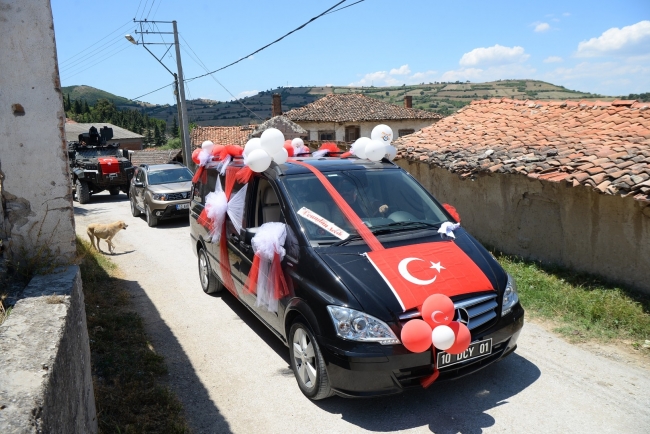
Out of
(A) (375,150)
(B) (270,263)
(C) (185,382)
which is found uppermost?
(A) (375,150)

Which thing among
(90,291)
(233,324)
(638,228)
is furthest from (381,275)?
(90,291)

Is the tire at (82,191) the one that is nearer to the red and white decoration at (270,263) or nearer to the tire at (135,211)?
the tire at (135,211)

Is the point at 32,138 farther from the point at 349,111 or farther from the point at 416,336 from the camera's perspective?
the point at 349,111

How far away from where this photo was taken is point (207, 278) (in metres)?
6.90

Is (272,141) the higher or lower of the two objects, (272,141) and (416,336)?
the higher

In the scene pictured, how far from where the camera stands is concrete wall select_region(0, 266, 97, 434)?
2.02 m

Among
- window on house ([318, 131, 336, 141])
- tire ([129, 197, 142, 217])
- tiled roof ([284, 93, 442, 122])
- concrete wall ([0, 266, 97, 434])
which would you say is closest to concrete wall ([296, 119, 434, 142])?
window on house ([318, 131, 336, 141])

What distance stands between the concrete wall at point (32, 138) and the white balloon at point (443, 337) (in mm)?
2899

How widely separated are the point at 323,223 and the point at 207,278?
3081 millimetres

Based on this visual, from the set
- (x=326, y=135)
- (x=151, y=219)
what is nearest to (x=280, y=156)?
(x=151, y=219)

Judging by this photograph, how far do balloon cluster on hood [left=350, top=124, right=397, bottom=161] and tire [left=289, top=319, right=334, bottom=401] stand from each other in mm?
2280

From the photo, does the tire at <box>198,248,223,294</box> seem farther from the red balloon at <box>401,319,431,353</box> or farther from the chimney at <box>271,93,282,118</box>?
the chimney at <box>271,93,282,118</box>

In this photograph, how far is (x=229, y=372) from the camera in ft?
15.4

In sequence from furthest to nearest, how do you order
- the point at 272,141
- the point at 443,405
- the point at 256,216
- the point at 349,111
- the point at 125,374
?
the point at 349,111
the point at 256,216
the point at 272,141
the point at 125,374
the point at 443,405
